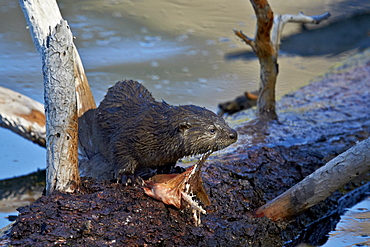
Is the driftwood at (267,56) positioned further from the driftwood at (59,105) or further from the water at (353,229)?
the driftwood at (59,105)

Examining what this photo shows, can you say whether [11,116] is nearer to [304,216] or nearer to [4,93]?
[4,93]

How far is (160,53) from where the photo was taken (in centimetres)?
888

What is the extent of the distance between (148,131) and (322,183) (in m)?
1.26

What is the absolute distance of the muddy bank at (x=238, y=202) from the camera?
10.2 ft

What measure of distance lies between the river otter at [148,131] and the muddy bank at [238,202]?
0.97 ft

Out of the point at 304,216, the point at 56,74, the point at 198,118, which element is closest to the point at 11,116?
the point at 56,74

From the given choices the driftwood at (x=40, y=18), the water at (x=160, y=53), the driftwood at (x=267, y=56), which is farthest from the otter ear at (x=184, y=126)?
the water at (x=160, y=53)

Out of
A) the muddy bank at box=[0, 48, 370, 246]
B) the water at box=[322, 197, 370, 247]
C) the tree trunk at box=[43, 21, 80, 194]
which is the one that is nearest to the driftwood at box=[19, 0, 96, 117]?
the tree trunk at box=[43, 21, 80, 194]

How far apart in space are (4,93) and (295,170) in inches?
142

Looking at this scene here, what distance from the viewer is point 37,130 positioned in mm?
6004

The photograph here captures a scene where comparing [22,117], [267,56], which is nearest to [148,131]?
[267,56]

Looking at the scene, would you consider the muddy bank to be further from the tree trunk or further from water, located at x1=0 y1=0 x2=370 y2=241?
water, located at x1=0 y1=0 x2=370 y2=241

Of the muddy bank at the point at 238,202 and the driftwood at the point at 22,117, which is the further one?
the driftwood at the point at 22,117

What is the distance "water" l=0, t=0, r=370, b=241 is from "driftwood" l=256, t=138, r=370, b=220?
3383 mm
